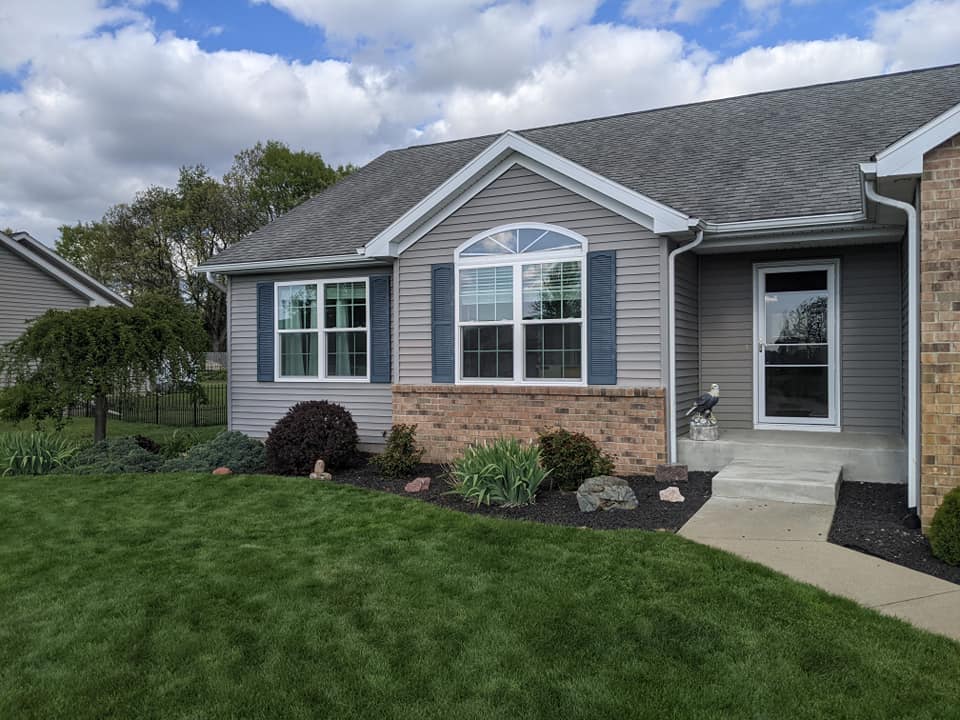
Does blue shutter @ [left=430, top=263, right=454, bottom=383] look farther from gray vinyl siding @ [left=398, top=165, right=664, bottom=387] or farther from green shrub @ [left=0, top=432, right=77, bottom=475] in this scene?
green shrub @ [left=0, top=432, right=77, bottom=475]

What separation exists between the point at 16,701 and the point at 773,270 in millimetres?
8535

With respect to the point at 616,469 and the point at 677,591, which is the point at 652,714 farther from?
the point at 616,469

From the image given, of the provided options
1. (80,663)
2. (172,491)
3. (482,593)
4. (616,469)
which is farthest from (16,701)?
(616,469)

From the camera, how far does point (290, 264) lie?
1080cm

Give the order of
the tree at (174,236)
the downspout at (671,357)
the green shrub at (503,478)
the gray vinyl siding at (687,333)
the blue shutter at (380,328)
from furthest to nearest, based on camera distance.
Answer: the tree at (174,236)
the blue shutter at (380,328)
the gray vinyl siding at (687,333)
the downspout at (671,357)
the green shrub at (503,478)

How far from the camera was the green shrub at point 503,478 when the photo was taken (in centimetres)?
682

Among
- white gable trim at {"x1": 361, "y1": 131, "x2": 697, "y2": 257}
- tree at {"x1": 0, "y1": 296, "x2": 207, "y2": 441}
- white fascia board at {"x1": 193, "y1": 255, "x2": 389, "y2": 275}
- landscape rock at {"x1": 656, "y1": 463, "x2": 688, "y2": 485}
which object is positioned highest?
white gable trim at {"x1": 361, "y1": 131, "x2": 697, "y2": 257}

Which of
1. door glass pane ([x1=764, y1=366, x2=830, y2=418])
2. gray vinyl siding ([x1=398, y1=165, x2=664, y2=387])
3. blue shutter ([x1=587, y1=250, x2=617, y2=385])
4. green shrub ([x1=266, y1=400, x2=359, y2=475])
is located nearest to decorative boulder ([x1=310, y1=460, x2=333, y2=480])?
green shrub ([x1=266, y1=400, x2=359, y2=475])

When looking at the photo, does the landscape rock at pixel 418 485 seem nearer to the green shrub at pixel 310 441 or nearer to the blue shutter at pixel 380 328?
the green shrub at pixel 310 441

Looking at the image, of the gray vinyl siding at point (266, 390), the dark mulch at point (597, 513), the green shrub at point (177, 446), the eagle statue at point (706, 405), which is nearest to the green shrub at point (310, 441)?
→ the dark mulch at point (597, 513)

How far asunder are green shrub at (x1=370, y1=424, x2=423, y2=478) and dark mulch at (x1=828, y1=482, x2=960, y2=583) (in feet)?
15.7

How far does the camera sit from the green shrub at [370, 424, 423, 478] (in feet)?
28.1

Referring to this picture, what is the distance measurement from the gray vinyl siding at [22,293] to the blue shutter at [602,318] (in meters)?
15.5

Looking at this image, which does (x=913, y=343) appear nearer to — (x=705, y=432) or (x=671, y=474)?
(x=705, y=432)
